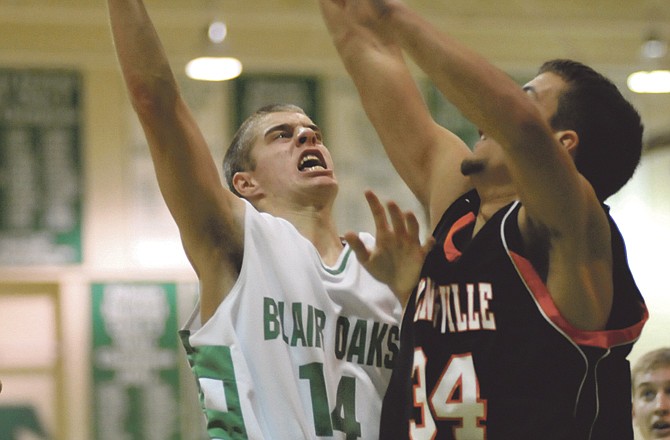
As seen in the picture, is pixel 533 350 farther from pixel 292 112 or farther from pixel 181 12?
pixel 181 12

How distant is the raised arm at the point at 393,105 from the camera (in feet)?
11.9

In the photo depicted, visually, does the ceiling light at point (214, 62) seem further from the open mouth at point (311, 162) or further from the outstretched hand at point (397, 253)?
the outstretched hand at point (397, 253)

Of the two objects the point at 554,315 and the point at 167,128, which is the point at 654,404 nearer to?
the point at 554,315

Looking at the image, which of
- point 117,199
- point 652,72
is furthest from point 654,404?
point 117,199

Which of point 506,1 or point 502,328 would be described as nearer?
point 502,328

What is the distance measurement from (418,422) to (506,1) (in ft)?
25.5

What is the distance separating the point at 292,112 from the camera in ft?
12.7

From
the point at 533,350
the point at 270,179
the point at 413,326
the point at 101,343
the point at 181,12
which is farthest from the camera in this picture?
the point at 181,12

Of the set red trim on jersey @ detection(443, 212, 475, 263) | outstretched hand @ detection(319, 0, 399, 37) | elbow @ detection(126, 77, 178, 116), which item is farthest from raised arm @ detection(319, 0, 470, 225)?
elbow @ detection(126, 77, 178, 116)

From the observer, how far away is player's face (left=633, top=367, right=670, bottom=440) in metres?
4.57

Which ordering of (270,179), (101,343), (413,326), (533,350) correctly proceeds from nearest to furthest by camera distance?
(533,350) → (413,326) → (270,179) → (101,343)

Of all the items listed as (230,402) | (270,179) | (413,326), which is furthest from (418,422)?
(270,179)

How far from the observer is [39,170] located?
9.30 m

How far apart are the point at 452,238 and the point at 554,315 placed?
0.42 metres
